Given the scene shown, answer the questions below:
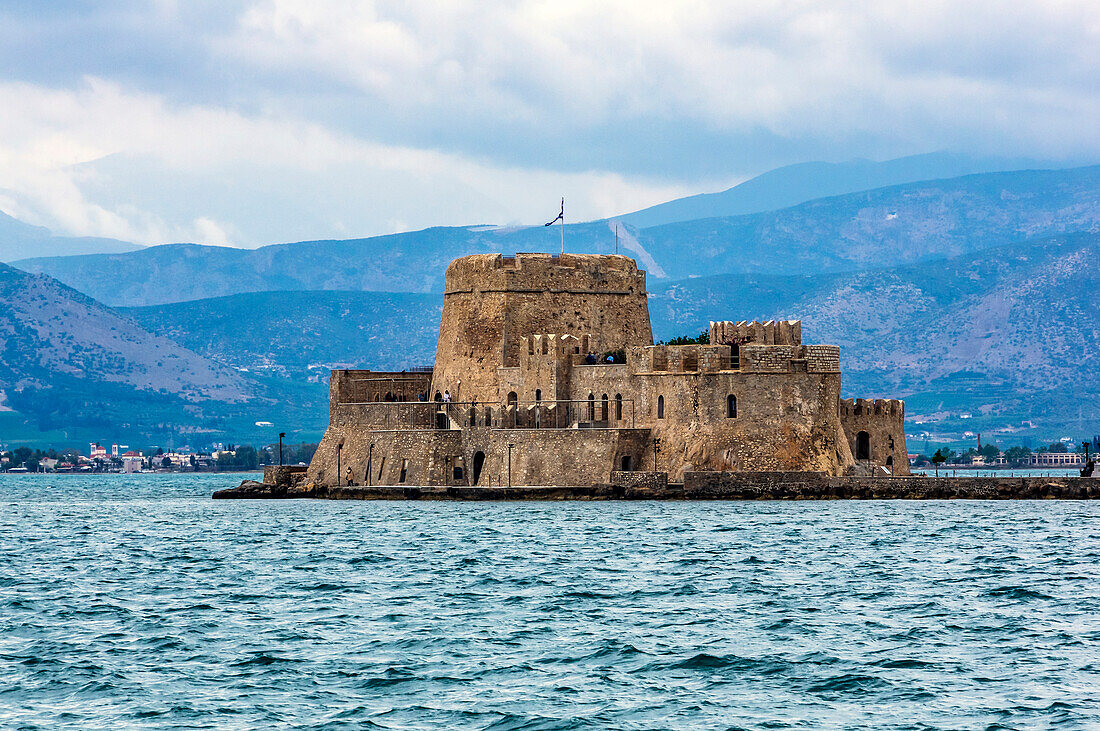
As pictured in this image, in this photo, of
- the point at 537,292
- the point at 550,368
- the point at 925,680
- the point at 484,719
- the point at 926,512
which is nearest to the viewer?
the point at 484,719

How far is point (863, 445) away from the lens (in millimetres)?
73375

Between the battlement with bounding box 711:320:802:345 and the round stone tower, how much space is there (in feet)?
33.1

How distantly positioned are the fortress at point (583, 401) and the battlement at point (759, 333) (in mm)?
56

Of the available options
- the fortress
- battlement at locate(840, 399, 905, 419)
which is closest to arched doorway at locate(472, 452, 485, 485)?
the fortress

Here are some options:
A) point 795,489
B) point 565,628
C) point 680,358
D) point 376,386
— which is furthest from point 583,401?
point 565,628

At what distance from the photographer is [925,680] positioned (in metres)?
26.9

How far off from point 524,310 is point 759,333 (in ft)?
46.7

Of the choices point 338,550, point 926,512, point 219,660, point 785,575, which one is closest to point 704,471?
point 926,512

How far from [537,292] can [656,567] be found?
123ft

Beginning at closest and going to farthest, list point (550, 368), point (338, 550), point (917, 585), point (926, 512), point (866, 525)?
point (917, 585), point (338, 550), point (866, 525), point (926, 512), point (550, 368)

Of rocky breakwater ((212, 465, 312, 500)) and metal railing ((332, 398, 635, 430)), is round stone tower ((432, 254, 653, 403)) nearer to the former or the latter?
metal railing ((332, 398, 635, 430))

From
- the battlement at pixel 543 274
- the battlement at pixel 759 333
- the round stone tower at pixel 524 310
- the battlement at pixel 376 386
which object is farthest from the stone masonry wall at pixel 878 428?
the battlement at pixel 376 386

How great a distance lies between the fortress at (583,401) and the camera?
68188mm

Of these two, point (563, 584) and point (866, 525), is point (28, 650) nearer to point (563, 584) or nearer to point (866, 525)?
point (563, 584)
